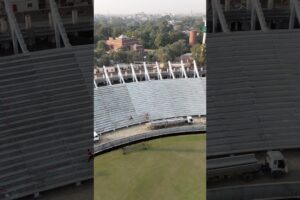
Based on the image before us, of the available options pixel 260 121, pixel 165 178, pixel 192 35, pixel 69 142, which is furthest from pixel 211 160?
pixel 192 35

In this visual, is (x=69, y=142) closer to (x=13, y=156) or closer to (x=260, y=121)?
(x=13, y=156)

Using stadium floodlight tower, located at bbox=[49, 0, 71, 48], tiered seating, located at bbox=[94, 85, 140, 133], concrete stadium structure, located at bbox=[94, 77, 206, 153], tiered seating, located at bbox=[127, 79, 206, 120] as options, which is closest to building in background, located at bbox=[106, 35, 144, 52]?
concrete stadium structure, located at bbox=[94, 77, 206, 153]

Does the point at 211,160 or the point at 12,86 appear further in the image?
the point at 12,86

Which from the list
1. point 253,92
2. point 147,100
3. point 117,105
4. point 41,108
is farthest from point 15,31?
point 253,92

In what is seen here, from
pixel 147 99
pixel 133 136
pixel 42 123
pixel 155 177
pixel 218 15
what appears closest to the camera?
pixel 155 177

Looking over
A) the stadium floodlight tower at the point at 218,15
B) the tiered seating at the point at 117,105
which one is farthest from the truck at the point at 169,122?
the stadium floodlight tower at the point at 218,15

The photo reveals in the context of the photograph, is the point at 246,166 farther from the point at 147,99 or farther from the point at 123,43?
the point at 123,43
